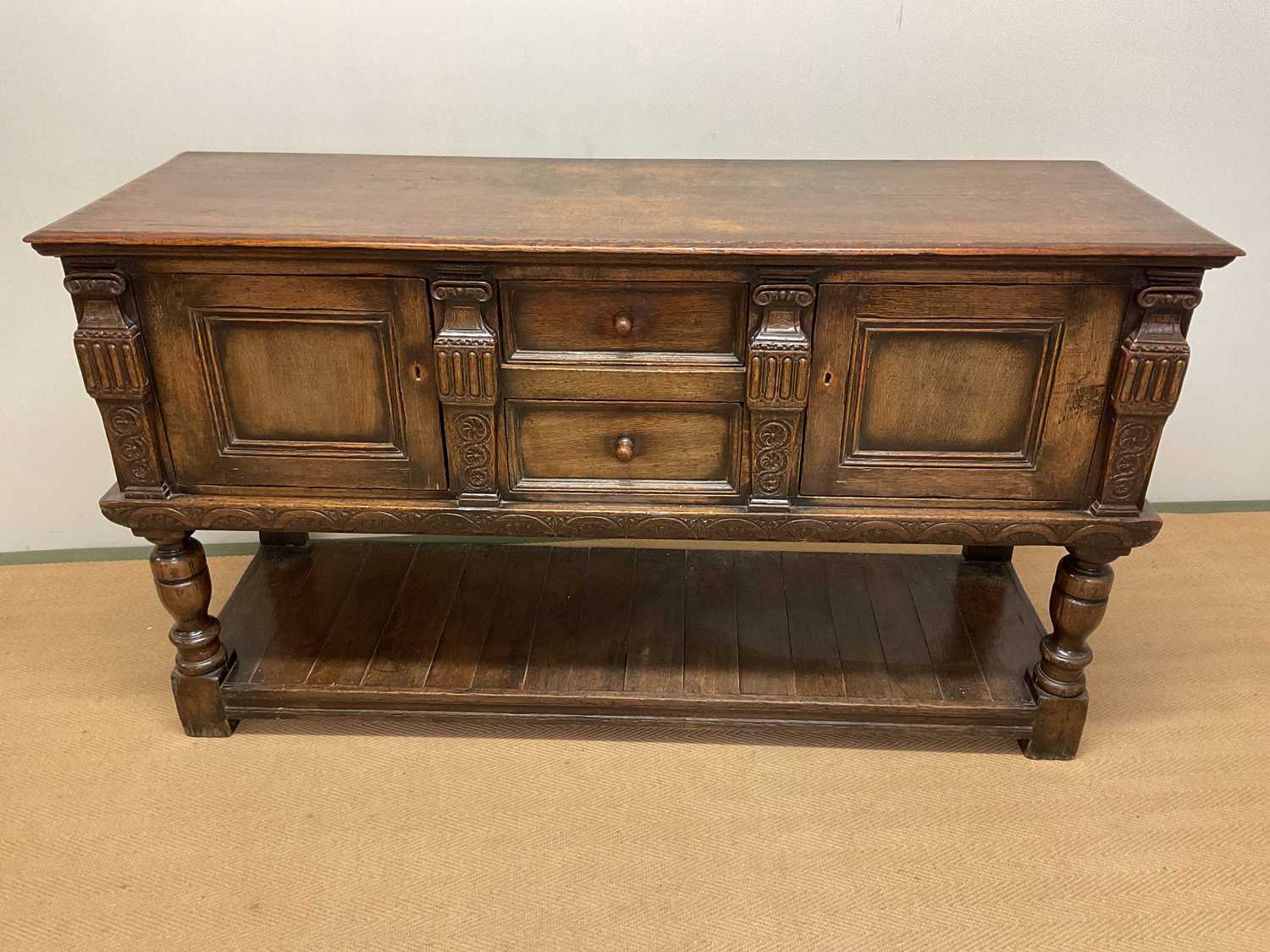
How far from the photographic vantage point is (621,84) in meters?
2.39

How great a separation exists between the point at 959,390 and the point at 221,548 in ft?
6.67

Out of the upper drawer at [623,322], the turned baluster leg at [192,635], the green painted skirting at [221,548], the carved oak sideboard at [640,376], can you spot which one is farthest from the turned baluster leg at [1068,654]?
the turned baluster leg at [192,635]

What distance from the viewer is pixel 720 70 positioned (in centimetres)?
237

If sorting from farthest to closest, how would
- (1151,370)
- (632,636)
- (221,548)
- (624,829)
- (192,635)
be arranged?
(221,548)
(632,636)
(192,635)
(624,829)
(1151,370)

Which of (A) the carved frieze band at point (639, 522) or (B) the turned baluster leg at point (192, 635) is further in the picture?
(B) the turned baluster leg at point (192, 635)

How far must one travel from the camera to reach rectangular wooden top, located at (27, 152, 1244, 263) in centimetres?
170

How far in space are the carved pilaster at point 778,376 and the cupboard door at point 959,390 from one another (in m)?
0.03

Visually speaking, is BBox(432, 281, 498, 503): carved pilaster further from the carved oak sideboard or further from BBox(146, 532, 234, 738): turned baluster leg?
BBox(146, 532, 234, 738): turned baluster leg

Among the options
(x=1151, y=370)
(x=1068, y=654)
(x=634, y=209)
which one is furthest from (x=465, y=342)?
(x=1068, y=654)

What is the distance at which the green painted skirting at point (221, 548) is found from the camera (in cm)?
283

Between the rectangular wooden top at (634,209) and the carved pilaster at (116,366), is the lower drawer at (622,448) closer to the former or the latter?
the rectangular wooden top at (634,209)

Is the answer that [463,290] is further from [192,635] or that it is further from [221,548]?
[221,548]

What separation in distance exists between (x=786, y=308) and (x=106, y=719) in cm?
169

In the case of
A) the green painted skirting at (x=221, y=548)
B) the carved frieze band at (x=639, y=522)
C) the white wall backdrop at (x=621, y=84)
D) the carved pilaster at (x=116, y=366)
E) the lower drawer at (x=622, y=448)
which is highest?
the white wall backdrop at (x=621, y=84)
